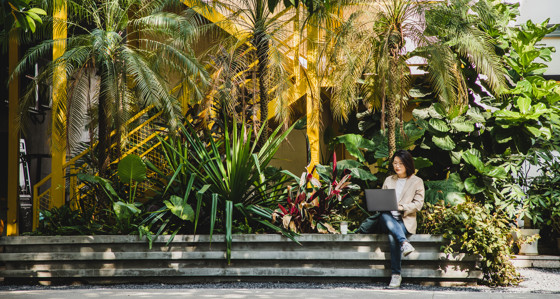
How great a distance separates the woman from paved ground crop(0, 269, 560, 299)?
35cm

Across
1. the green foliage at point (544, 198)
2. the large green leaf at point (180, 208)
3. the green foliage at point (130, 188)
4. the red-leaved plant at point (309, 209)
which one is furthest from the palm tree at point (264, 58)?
the green foliage at point (544, 198)

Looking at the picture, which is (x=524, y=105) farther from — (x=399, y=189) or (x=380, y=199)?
(x=380, y=199)

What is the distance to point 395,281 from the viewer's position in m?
6.57

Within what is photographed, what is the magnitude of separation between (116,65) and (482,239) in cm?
480

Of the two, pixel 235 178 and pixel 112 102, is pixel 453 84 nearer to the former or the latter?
pixel 235 178

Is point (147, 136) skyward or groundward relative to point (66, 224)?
skyward

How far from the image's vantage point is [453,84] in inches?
336

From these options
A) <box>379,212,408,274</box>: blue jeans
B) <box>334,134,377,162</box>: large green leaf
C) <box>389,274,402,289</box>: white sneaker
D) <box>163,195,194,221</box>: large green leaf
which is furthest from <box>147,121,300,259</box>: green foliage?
<box>389,274,402,289</box>: white sneaker

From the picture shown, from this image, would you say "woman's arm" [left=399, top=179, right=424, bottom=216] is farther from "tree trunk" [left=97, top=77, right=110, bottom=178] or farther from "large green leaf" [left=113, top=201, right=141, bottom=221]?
"tree trunk" [left=97, top=77, right=110, bottom=178]

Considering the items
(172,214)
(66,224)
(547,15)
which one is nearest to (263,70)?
(172,214)

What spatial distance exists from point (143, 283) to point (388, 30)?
4.38m

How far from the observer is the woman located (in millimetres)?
6613

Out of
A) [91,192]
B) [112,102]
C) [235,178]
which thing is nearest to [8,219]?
[91,192]

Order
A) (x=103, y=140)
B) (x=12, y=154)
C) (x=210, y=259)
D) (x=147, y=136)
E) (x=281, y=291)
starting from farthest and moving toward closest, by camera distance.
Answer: (x=12, y=154)
(x=147, y=136)
(x=103, y=140)
(x=210, y=259)
(x=281, y=291)
